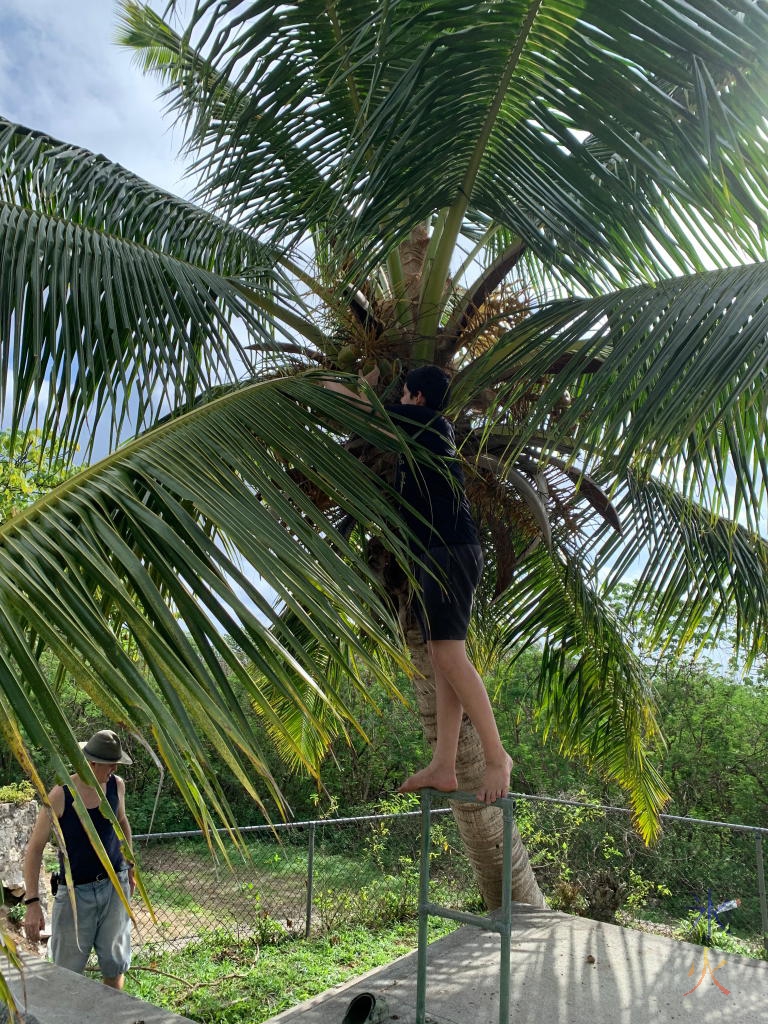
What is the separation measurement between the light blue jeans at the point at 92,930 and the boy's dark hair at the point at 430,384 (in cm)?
323

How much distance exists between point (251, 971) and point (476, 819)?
285cm

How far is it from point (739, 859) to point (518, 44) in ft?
35.6

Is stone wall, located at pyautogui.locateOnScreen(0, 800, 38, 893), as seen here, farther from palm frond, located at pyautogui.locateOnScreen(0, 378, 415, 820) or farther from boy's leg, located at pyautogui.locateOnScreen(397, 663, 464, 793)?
palm frond, located at pyautogui.locateOnScreen(0, 378, 415, 820)

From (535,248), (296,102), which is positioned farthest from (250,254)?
(535,248)

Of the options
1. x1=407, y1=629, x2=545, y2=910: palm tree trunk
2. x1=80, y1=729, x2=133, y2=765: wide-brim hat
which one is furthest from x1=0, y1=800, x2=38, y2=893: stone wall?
x1=407, y1=629, x2=545, y2=910: palm tree trunk

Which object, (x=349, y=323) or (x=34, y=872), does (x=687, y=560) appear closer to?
(x=349, y=323)

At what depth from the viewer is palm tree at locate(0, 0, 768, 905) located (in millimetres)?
1848

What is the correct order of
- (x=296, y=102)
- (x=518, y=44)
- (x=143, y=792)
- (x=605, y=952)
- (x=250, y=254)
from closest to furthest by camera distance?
(x=518, y=44), (x=296, y=102), (x=250, y=254), (x=605, y=952), (x=143, y=792)

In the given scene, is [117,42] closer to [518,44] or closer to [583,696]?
[518,44]

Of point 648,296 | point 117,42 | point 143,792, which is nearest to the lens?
point 648,296

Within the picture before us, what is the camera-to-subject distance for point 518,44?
3.16 m

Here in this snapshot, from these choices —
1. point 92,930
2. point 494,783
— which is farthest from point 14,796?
point 494,783

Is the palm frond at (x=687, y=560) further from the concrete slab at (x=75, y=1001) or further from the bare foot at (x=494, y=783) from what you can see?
the concrete slab at (x=75, y=1001)
